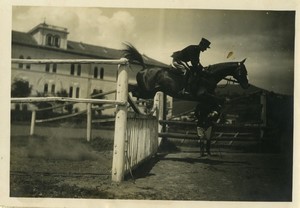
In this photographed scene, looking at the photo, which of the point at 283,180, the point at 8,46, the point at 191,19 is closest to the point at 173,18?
the point at 191,19

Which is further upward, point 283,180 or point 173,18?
point 173,18

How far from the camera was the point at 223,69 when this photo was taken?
2.74 meters

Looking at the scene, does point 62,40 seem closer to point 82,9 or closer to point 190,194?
point 82,9

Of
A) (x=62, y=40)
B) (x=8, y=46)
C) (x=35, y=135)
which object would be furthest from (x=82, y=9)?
(x=35, y=135)

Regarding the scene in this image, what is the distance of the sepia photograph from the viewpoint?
8.66 ft

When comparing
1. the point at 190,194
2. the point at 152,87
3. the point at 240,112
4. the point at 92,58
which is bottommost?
the point at 190,194

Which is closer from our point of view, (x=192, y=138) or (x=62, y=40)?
(x=62, y=40)

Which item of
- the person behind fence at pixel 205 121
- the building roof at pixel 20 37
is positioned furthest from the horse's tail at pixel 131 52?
the building roof at pixel 20 37

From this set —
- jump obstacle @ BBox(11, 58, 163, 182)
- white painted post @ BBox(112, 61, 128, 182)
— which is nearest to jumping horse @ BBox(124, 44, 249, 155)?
jump obstacle @ BBox(11, 58, 163, 182)

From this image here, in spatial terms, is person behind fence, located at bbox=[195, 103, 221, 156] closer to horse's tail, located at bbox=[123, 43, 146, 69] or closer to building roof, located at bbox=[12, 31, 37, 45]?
horse's tail, located at bbox=[123, 43, 146, 69]

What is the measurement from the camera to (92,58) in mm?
2590

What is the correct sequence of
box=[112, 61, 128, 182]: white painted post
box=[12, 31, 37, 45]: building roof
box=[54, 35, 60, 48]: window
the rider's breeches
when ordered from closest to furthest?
box=[112, 61, 128, 182]: white painted post, box=[54, 35, 60, 48]: window, box=[12, 31, 37, 45]: building roof, the rider's breeches

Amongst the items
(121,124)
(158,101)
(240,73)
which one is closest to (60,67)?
(121,124)

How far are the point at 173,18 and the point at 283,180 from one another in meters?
1.47
